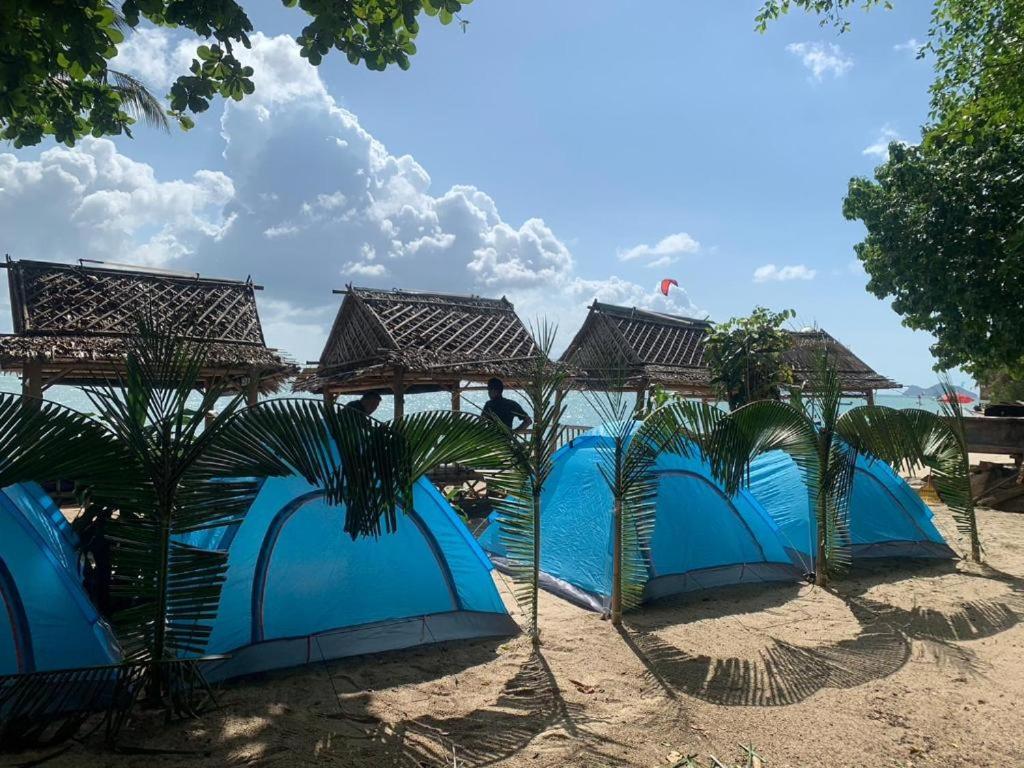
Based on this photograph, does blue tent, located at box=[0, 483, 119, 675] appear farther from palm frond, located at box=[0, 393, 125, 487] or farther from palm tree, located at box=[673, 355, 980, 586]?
palm tree, located at box=[673, 355, 980, 586]

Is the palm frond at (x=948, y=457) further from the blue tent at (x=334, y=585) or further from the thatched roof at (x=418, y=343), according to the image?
the thatched roof at (x=418, y=343)

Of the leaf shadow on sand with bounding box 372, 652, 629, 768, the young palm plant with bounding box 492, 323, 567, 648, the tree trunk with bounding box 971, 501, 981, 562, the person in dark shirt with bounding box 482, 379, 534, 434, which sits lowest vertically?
the leaf shadow on sand with bounding box 372, 652, 629, 768

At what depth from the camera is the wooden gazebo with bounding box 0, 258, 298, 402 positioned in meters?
10.2

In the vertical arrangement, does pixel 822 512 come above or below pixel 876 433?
below

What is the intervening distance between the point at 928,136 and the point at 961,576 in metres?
6.55

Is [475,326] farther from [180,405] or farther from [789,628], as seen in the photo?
[180,405]

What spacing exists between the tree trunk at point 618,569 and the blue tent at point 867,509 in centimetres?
272

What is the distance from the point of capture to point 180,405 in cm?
378

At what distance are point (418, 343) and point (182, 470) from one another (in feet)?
28.6

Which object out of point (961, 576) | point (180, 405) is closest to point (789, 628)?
point (961, 576)

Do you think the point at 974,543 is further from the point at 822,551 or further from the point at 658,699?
the point at 658,699

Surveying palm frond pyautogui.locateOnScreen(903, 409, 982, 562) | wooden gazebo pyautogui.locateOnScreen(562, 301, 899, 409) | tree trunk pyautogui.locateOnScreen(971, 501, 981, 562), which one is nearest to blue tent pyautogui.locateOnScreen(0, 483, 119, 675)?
palm frond pyautogui.locateOnScreen(903, 409, 982, 562)

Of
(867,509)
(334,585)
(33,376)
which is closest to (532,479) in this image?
(334,585)

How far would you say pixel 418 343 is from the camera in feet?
40.7
